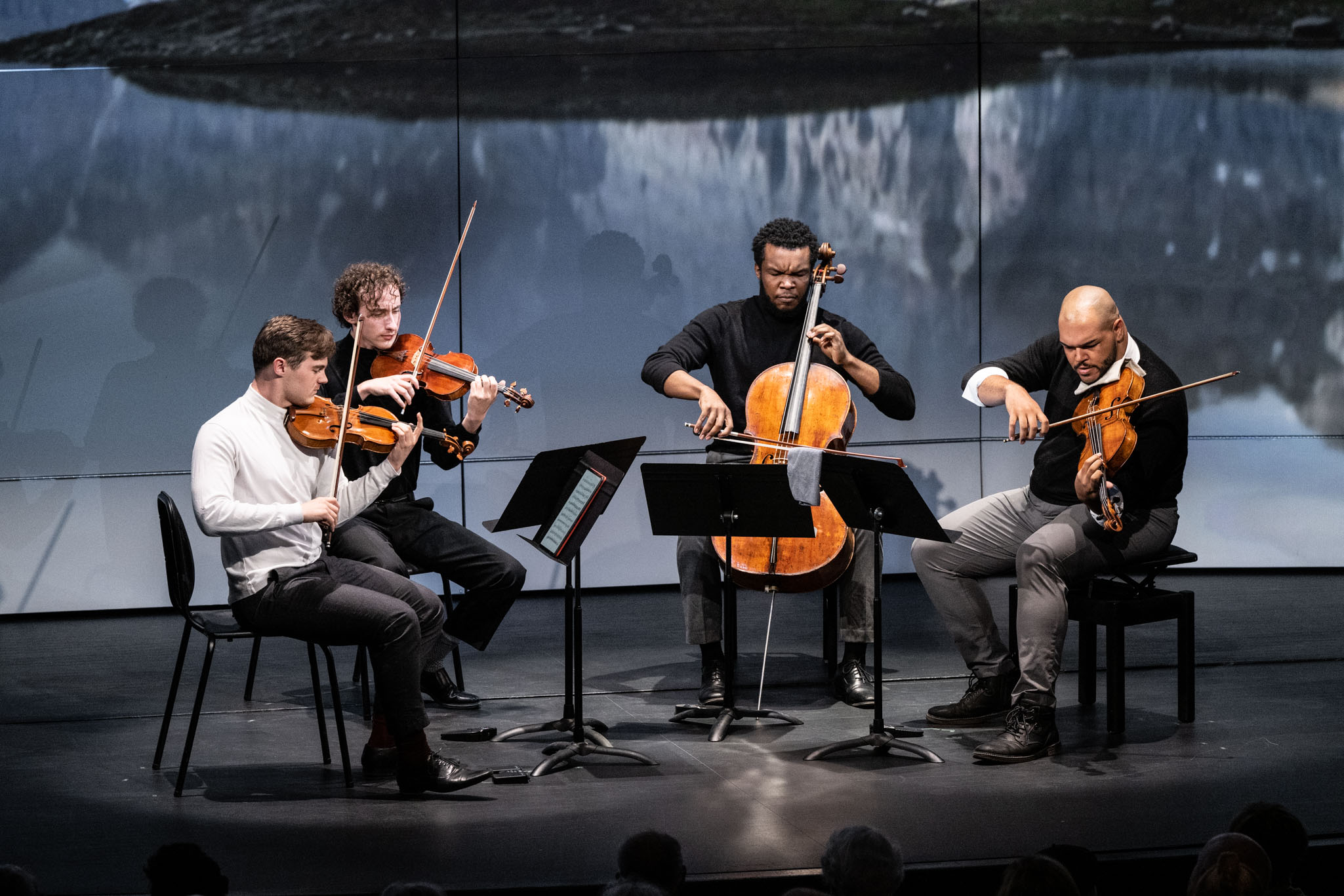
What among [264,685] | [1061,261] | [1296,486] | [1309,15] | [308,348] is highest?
[1309,15]

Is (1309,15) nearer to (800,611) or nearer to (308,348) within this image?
(800,611)

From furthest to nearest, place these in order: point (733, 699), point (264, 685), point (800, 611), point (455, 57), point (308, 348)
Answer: point (455, 57), point (800, 611), point (264, 685), point (733, 699), point (308, 348)

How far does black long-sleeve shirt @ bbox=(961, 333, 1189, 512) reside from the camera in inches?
144

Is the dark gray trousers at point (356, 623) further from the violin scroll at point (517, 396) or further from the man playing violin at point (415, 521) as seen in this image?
the violin scroll at point (517, 396)

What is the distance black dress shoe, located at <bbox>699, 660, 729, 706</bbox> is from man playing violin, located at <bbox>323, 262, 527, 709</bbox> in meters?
0.62

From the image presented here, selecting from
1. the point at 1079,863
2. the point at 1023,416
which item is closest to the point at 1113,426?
the point at 1023,416

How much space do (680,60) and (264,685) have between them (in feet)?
10.6

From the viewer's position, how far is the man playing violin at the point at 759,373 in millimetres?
4074

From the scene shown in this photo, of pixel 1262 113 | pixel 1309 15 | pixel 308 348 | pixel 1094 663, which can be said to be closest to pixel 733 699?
pixel 1094 663

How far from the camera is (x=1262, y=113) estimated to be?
20.2 ft

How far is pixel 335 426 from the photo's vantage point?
3379mm

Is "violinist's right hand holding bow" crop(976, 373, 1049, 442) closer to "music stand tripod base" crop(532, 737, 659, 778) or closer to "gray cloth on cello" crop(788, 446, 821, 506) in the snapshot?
"gray cloth on cello" crop(788, 446, 821, 506)

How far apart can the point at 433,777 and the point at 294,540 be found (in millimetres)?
657

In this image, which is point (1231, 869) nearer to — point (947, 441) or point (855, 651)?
point (855, 651)
